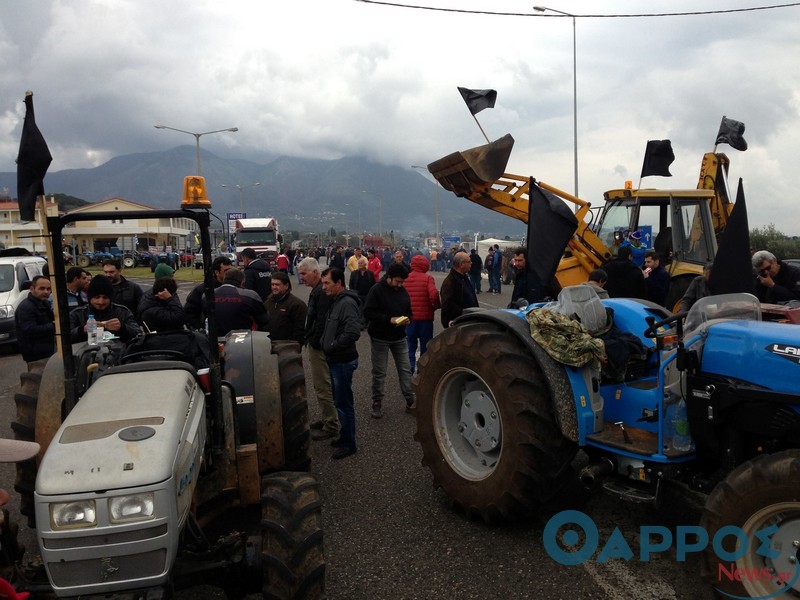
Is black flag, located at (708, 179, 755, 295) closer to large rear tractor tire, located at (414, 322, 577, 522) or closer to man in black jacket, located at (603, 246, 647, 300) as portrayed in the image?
large rear tractor tire, located at (414, 322, 577, 522)

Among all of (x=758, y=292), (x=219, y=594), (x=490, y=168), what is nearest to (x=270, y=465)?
(x=219, y=594)

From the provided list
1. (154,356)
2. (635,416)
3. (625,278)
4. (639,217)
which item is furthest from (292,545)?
(639,217)

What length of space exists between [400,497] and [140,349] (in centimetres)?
230

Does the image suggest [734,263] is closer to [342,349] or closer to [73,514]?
[342,349]

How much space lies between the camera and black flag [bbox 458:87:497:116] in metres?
9.20

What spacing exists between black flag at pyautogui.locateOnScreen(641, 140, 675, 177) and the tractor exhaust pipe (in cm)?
794

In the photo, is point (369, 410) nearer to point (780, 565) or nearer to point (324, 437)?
point (324, 437)

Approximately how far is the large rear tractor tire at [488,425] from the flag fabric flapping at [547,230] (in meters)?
1.04

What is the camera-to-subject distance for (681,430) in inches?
137

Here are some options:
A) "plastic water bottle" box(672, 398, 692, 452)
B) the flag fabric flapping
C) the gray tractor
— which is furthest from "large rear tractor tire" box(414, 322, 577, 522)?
the gray tractor

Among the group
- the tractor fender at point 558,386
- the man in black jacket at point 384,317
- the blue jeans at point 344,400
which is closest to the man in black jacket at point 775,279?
the man in black jacket at point 384,317

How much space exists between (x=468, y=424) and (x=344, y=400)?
169 cm

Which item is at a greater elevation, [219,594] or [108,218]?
[108,218]

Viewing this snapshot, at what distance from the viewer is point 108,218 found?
10.8 feet
